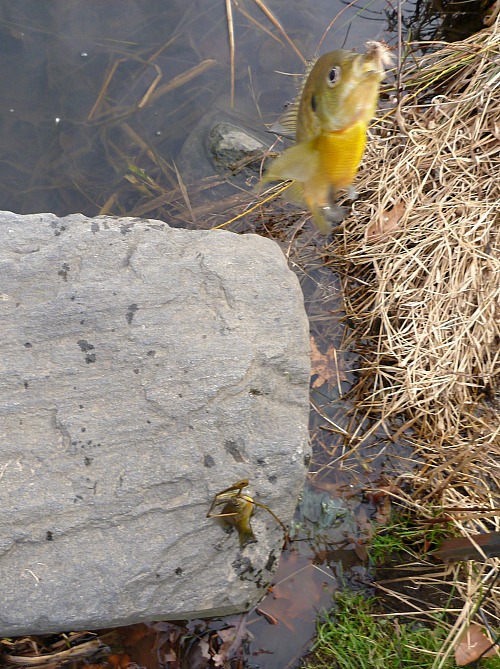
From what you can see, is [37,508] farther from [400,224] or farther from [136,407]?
[400,224]

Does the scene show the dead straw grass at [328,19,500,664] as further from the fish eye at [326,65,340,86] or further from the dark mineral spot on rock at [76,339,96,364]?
the fish eye at [326,65,340,86]

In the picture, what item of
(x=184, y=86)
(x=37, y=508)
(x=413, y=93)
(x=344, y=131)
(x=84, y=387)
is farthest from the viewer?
(x=184, y=86)

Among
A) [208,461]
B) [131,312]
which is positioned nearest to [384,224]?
[131,312]

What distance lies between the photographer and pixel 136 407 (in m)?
2.17

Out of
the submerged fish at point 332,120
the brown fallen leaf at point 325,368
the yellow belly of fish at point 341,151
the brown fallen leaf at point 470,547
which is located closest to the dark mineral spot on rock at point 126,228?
the submerged fish at point 332,120

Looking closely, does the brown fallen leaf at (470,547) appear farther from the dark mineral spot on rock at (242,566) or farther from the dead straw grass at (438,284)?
the dark mineral spot on rock at (242,566)

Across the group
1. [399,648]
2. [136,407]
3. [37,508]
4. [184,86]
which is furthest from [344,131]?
[184,86]

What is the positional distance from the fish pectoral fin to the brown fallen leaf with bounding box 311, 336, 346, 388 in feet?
5.55

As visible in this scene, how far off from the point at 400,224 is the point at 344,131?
1.95m

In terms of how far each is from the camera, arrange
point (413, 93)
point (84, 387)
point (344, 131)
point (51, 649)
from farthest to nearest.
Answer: point (413, 93)
point (51, 649)
point (84, 387)
point (344, 131)

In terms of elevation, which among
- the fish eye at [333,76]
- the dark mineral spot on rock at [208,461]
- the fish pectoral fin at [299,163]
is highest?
the fish eye at [333,76]

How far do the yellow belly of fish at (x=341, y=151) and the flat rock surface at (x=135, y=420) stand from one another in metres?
0.91

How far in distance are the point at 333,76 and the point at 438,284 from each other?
2006mm

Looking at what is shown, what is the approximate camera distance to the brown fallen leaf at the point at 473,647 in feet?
7.94
